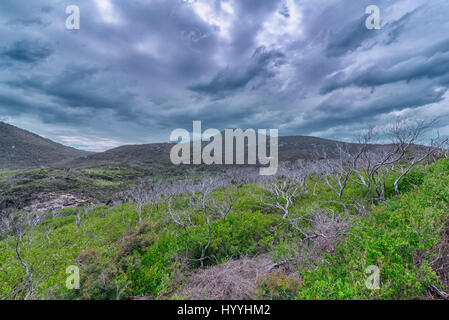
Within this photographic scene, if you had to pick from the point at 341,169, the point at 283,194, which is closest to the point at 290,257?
the point at 283,194

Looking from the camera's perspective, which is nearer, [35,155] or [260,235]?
[260,235]

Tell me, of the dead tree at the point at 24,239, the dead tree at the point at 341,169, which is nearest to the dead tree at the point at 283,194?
the dead tree at the point at 341,169

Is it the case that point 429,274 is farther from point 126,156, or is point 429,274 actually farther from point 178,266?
point 126,156

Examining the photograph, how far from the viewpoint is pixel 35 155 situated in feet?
314

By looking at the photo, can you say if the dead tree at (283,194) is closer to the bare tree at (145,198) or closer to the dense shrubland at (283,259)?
the dense shrubland at (283,259)

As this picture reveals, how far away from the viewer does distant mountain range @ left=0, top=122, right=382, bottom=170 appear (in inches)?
3293

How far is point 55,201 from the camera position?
3450 centimetres

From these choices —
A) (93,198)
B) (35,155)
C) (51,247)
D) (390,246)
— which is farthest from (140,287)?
(35,155)

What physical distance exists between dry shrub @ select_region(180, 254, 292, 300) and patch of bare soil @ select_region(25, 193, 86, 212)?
1570 inches

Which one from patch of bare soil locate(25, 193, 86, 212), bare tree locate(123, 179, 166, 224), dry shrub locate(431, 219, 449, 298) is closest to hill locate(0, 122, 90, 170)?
patch of bare soil locate(25, 193, 86, 212)

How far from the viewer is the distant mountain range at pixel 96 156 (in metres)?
83.7
